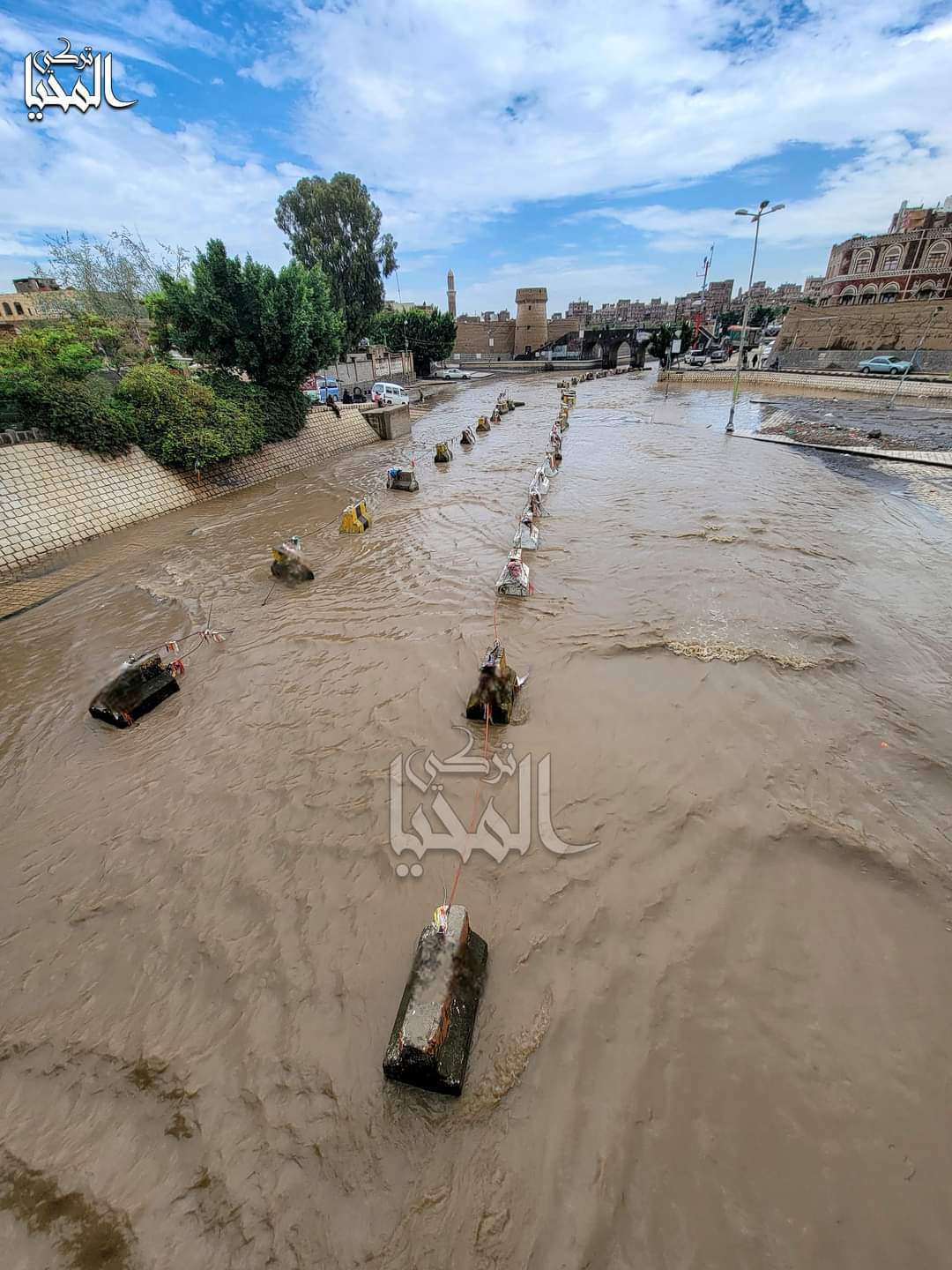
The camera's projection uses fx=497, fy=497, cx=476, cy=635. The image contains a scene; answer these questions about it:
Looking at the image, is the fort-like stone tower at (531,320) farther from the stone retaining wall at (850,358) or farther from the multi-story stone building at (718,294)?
the multi-story stone building at (718,294)

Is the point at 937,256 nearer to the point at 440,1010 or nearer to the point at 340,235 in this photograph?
the point at 340,235

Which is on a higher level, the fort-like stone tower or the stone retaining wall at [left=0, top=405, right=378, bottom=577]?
the fort-like stone tower

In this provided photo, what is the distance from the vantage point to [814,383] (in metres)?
34.7

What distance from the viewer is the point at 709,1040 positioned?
3256mm

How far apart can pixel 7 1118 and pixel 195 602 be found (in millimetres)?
7752

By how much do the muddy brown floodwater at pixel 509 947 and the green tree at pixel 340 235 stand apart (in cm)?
3642

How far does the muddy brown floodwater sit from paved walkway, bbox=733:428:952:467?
12.2m

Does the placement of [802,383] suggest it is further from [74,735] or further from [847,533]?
[74,735]

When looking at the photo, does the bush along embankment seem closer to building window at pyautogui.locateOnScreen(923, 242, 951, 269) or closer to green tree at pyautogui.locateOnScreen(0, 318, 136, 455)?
green tree at pyautogui.locateOnScreen(0, 318, 136, 455)

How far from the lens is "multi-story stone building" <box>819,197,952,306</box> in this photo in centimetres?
4284

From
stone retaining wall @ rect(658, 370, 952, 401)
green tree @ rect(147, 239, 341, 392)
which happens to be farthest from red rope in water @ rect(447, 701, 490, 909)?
stone retaining wall @ rect(658, 370, 952, 401)

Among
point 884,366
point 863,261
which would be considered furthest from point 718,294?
point 884,366

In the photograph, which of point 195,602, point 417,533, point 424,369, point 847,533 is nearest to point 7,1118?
point 195,602

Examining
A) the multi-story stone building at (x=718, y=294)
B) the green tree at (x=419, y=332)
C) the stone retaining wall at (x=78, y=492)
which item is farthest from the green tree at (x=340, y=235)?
the multi-story stone building at (x=718, y=294)
